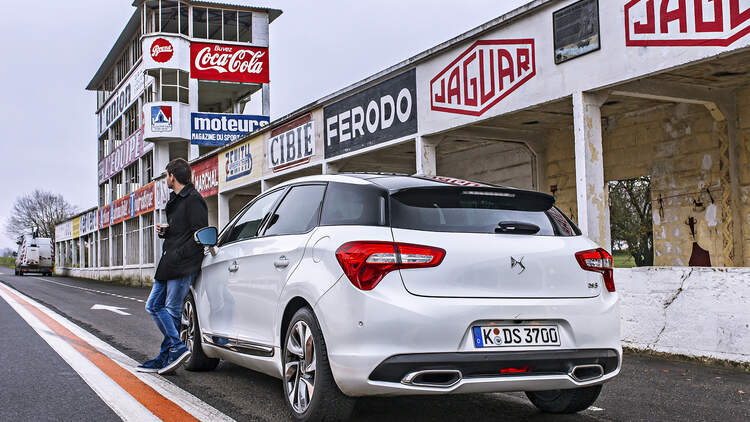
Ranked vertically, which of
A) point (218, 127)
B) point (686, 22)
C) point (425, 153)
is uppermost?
point (218, 127)

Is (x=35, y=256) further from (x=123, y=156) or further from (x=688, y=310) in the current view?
(x=688, y=310)

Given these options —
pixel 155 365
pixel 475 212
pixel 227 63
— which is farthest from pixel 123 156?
pixel 475 212

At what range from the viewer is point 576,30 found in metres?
9.70

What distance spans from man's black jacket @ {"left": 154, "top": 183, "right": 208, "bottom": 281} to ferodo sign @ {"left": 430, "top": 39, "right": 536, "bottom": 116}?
594cm

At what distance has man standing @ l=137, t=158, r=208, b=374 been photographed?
6285 millimetres

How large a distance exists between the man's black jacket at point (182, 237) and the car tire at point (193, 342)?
419 mm

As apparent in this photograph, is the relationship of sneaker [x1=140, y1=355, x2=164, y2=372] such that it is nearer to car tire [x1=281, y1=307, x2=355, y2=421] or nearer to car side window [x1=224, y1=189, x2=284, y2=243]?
car side window [x1=224, y1=189, x2=284, y2=243]

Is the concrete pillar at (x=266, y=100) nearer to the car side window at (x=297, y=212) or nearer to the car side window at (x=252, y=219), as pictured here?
the car side window at (x=252, y=219)

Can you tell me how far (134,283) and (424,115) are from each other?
100 feet

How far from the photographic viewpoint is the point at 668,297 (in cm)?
780

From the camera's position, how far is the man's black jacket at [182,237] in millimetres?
6293

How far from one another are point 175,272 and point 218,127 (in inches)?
1106

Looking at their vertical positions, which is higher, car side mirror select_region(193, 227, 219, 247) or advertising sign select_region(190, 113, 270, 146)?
advertising sign select_region(190, 113, 270, 146)

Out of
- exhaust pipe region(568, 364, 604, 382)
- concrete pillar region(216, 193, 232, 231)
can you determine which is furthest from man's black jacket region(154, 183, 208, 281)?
concrete pillar region(216, 193, 232, 231)
